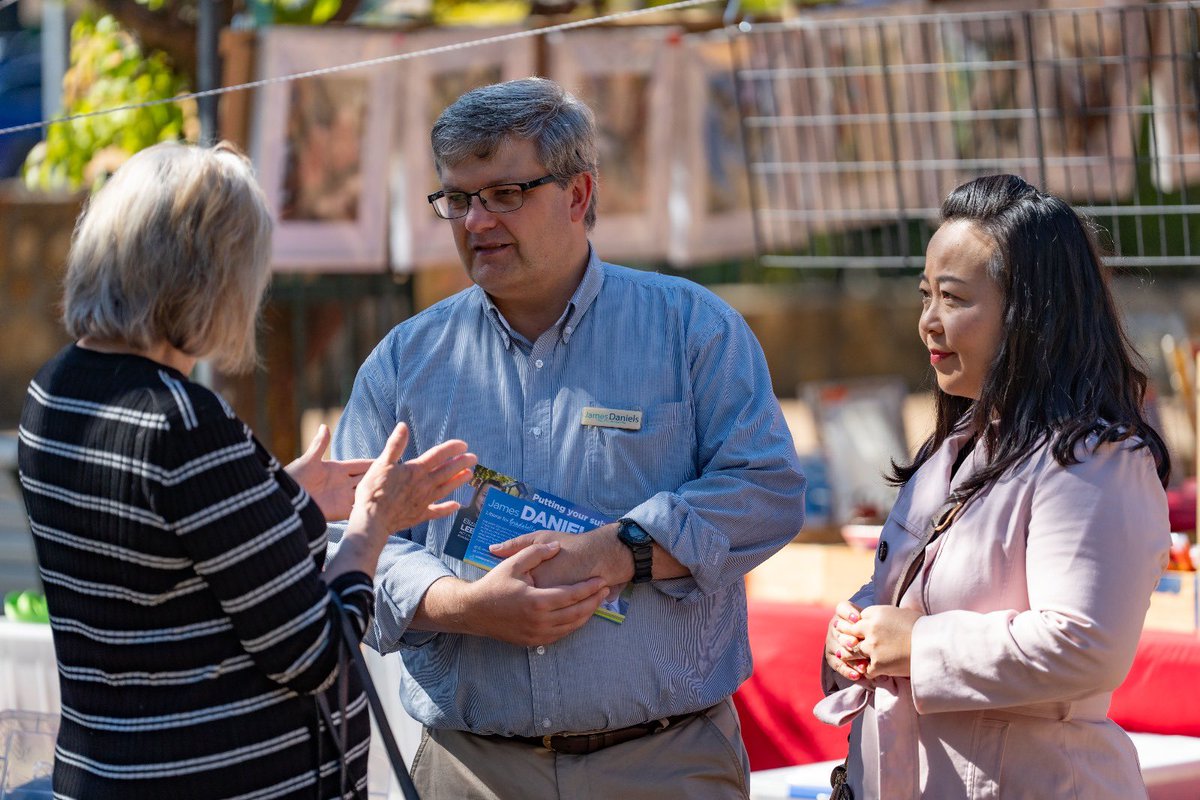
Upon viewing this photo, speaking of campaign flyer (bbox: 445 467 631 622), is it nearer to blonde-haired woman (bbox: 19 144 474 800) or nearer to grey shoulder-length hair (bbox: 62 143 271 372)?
blonde-haired woman (bbox: 19 144 474 800)

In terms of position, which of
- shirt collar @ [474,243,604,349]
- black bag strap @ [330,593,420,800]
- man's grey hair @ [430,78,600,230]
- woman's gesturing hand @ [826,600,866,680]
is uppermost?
man's grey hair @ [430,78,600,230]

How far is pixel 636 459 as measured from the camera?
7.98 feet

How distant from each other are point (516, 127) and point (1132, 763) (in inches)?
55.0

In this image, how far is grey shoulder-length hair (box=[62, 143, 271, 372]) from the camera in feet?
6.12

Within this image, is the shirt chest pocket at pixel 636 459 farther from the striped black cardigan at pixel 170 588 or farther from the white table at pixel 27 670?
the white table at pixel 27 670

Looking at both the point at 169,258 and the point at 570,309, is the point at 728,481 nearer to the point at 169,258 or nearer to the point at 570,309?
the point at 570,309

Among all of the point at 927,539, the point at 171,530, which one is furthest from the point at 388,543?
the point at 927,539

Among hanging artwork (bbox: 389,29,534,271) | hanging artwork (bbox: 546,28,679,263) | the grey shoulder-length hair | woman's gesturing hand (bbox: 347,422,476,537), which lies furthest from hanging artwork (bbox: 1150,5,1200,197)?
the grey shoulder-length hair

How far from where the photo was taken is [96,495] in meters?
1.82

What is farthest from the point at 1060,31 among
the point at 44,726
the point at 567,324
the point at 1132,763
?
the point at 44,726

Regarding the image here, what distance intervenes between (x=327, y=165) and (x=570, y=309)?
267 centimetres

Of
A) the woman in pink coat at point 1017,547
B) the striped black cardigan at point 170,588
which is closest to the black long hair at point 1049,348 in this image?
the woman in pink coat at point 1017,547

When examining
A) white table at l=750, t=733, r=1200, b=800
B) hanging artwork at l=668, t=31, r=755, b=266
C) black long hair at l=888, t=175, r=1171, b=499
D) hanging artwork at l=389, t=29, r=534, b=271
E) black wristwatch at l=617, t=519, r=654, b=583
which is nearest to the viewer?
black long hair at l=888, t=175, r=1171, b=499

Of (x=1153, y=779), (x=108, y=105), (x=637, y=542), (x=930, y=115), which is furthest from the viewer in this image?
(x=108, y=105)
